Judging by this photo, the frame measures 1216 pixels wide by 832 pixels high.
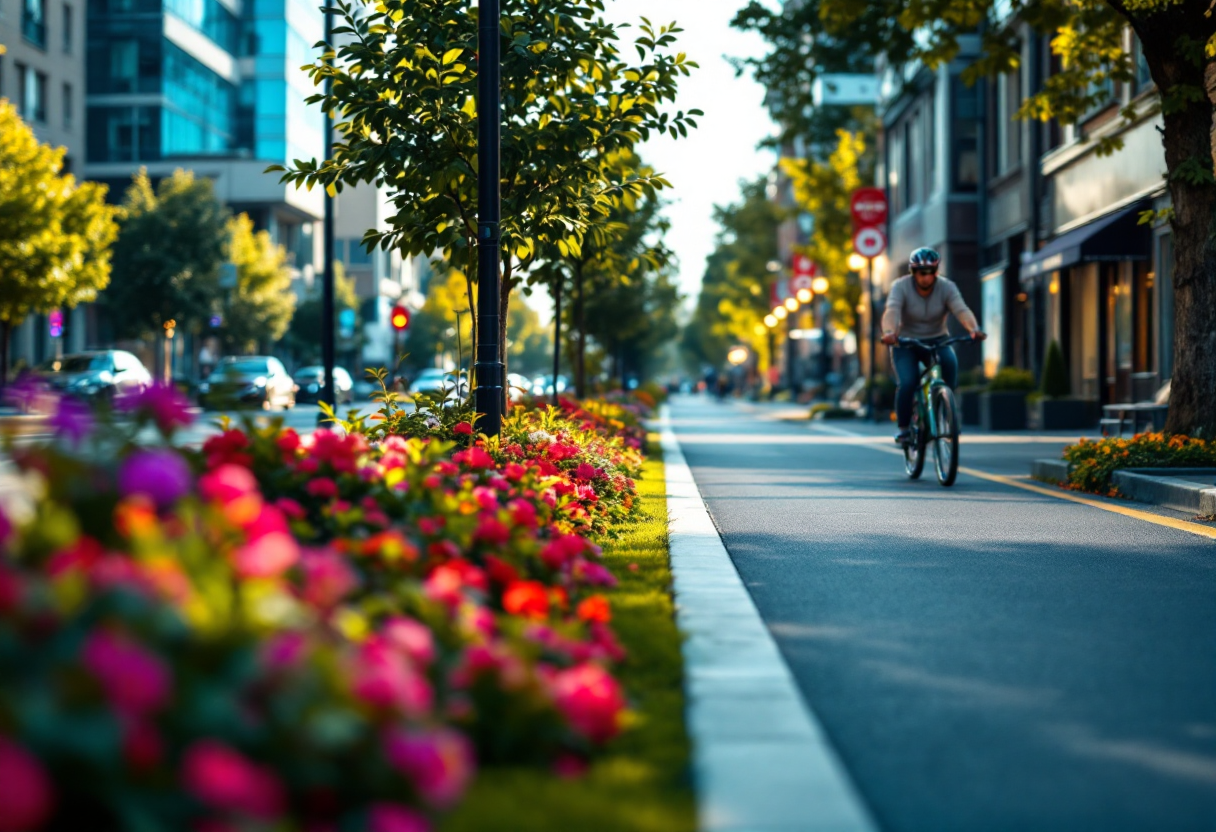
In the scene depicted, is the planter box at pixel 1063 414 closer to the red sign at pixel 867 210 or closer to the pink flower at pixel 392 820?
the red sign at pixel 867 210

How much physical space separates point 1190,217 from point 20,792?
13422mm

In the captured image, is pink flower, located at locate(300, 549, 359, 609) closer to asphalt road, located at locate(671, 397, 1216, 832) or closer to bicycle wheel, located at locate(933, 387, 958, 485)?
asphalt road, located at locate(671, 397, 1216, 832)

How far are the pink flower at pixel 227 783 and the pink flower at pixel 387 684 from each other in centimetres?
30

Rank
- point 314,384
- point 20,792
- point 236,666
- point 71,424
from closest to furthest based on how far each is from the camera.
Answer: point 20,792
point 236,666
point 71,424
point 314,384

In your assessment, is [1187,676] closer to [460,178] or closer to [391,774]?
[391,774]

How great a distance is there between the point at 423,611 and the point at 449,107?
27.1 feet

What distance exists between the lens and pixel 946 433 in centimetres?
1290

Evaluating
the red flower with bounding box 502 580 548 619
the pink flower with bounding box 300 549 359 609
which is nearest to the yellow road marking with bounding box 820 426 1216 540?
the red flower with bounding box 502 580 548 619

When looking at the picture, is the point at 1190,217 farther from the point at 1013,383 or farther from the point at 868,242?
the point at 868,242

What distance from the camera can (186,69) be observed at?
2832 inches

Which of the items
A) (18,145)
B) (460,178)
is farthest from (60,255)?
(460,178)

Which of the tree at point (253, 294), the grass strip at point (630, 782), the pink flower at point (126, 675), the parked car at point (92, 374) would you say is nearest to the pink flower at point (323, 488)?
the grass strip at point (630, 782)

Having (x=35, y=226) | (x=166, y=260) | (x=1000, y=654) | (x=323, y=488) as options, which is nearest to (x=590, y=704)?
(x=323, y=488)

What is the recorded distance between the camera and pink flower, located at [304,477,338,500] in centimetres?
501
